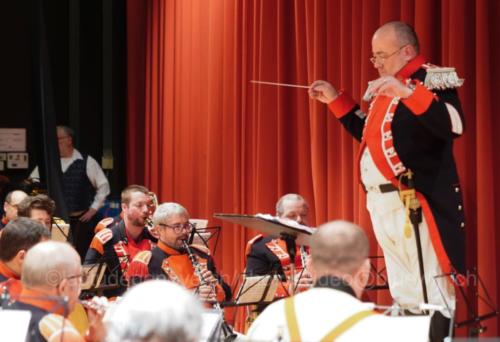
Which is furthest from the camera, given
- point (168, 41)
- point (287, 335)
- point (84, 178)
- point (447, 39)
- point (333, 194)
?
point (84, 178)

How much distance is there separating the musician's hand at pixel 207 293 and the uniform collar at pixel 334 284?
8.57 ft

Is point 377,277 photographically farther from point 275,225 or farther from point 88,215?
point 88,215

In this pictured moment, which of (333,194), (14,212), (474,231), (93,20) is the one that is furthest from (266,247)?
(93,20)

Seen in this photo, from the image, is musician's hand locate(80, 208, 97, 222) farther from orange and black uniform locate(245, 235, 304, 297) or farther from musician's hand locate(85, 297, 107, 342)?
musician's hand locate(85, 297, 107, 342)

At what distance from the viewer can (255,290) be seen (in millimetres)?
4941

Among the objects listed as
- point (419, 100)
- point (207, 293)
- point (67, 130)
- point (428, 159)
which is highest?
point (419, 100)

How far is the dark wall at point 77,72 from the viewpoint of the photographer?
10164mm

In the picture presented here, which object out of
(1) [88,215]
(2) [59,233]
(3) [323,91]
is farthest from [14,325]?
(1) [88,215]

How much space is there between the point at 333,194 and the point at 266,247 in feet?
1.94

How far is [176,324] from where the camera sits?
2.11 m

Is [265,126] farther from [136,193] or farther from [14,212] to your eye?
[14,212]

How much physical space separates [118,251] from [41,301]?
122 inches

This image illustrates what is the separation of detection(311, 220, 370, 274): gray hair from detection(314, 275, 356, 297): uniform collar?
0.14 feet

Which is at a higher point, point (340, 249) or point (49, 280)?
point (340, 249)
